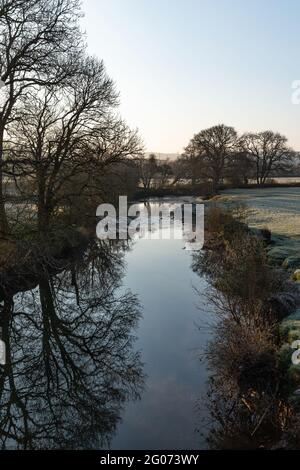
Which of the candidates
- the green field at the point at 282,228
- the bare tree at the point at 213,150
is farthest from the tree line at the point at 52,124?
the bare tree at the point at 213,150

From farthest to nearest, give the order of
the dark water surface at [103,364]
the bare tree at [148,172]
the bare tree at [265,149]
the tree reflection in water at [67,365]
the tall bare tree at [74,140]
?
the bare tree at [265,149], the bare tree at [148,172], the tall bare tree at [74,140], the tree reflection in water at [67,365], the dark water surface at [103,364]

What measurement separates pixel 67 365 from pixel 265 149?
59.2 meters

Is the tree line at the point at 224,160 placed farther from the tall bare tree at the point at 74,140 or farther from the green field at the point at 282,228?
the tall bare tree at the point at 74,140

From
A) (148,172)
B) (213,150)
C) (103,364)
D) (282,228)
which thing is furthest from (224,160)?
(103,364)

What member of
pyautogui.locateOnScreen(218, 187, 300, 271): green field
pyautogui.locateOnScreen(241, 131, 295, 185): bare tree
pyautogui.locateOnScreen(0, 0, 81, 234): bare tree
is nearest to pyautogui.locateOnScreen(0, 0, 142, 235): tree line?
pyautogui.locateOnScreen(0, 0, 81, 234): bare tree

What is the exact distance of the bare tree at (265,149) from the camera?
62156mm

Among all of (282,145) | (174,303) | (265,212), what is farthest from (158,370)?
(282,145)

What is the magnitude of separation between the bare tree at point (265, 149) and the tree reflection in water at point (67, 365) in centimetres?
5214

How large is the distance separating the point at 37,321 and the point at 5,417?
4.68 meters

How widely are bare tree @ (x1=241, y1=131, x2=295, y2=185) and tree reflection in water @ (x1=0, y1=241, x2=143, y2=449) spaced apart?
171 feet

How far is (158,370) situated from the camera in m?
8.64

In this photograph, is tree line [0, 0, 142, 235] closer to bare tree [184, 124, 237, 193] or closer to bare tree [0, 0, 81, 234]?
bare tree [0, 0, 81, 234]

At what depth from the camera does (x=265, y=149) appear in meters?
62.3

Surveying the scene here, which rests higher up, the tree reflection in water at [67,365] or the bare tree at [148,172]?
the bare tree at [148,172]
